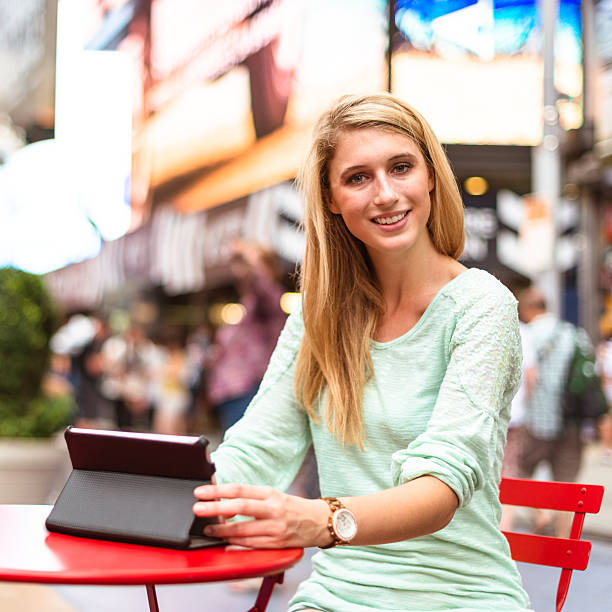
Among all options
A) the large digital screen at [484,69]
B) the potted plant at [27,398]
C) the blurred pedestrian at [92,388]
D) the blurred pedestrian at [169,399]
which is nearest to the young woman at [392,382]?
the potted plant at [27,398]

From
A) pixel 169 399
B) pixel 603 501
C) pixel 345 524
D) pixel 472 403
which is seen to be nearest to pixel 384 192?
pixel 472 403

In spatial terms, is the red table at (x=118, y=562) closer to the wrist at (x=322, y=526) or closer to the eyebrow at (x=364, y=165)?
the wrist at (x=322, y=526)

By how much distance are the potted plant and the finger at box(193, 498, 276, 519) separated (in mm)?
5287

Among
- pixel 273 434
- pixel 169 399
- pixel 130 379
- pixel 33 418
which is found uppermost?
pixel 273 434

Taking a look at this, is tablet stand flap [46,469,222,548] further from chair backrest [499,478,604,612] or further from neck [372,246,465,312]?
chair backrest [499,478,604,612]

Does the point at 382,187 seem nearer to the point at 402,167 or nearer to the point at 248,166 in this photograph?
the point at 402,167

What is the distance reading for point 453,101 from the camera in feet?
35.7

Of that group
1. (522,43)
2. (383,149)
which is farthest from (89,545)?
(522,43)

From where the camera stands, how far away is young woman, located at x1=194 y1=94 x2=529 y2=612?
5.24ft

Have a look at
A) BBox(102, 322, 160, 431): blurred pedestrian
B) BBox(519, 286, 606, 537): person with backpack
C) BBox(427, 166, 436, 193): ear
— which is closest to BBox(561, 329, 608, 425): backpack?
BBox(519, 286, 606, 537): person with backpack

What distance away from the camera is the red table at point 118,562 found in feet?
4.11

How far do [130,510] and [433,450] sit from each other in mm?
511

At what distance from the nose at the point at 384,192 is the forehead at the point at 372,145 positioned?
1.6 inches

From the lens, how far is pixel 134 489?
5.03ft
